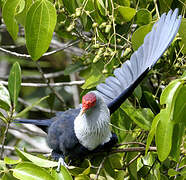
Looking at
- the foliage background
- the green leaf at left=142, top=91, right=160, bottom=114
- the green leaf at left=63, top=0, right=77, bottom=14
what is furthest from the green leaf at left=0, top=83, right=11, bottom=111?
the green leaf at left=142, top=91, right=160, bottom=114

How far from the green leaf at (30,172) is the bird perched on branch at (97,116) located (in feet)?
1.56

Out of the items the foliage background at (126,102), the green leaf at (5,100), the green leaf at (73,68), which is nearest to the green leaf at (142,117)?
the foliage background at (126,102)

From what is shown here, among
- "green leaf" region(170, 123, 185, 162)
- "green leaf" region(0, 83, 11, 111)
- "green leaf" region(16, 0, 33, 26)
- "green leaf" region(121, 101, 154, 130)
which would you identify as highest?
"green leaf" region(16, 0, 33, 26)

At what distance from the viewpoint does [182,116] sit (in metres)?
1.37

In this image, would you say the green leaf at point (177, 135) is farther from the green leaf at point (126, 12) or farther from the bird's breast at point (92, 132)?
the green leaf at point (126, 12)

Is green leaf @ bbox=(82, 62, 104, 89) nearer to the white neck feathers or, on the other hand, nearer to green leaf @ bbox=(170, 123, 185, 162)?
the white neck feathers

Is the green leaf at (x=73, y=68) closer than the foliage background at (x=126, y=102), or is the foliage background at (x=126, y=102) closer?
the foliage background at (x=126, y=102)

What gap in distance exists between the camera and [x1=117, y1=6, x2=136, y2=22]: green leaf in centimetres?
190

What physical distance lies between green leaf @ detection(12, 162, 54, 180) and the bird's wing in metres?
0.57

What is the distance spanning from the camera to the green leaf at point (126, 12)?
6.23 ft

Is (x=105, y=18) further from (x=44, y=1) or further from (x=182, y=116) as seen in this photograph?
(x=182, y=116)

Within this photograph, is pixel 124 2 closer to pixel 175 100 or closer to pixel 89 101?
pixel 89 101

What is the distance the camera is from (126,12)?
6.32ft

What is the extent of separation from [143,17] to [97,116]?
1.62ft
